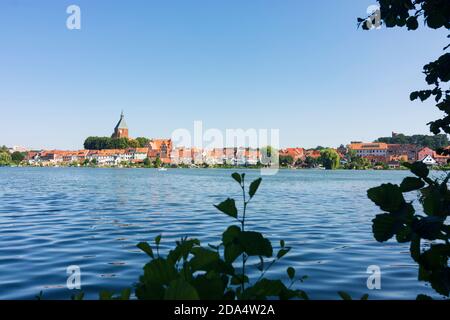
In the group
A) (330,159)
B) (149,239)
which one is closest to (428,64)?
(149,239)

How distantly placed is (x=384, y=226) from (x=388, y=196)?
131 mm

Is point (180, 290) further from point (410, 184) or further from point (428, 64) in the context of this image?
point (428, 64)

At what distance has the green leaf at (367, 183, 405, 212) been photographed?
67.8 inches

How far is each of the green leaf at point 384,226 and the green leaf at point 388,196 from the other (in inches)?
1.4

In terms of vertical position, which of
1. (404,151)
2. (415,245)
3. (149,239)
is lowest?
(149,239)

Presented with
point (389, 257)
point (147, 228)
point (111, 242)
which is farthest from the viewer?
point (147, 228)

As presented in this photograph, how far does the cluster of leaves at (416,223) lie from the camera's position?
1722mm

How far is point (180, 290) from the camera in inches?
42.9

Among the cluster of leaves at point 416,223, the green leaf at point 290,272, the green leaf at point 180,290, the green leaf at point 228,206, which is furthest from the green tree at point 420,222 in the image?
the green leaf at point 180,290

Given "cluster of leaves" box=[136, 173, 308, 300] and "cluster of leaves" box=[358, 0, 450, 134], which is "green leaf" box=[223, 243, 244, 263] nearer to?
"cluster of leaves" box=[136, 173, 308, 300]
